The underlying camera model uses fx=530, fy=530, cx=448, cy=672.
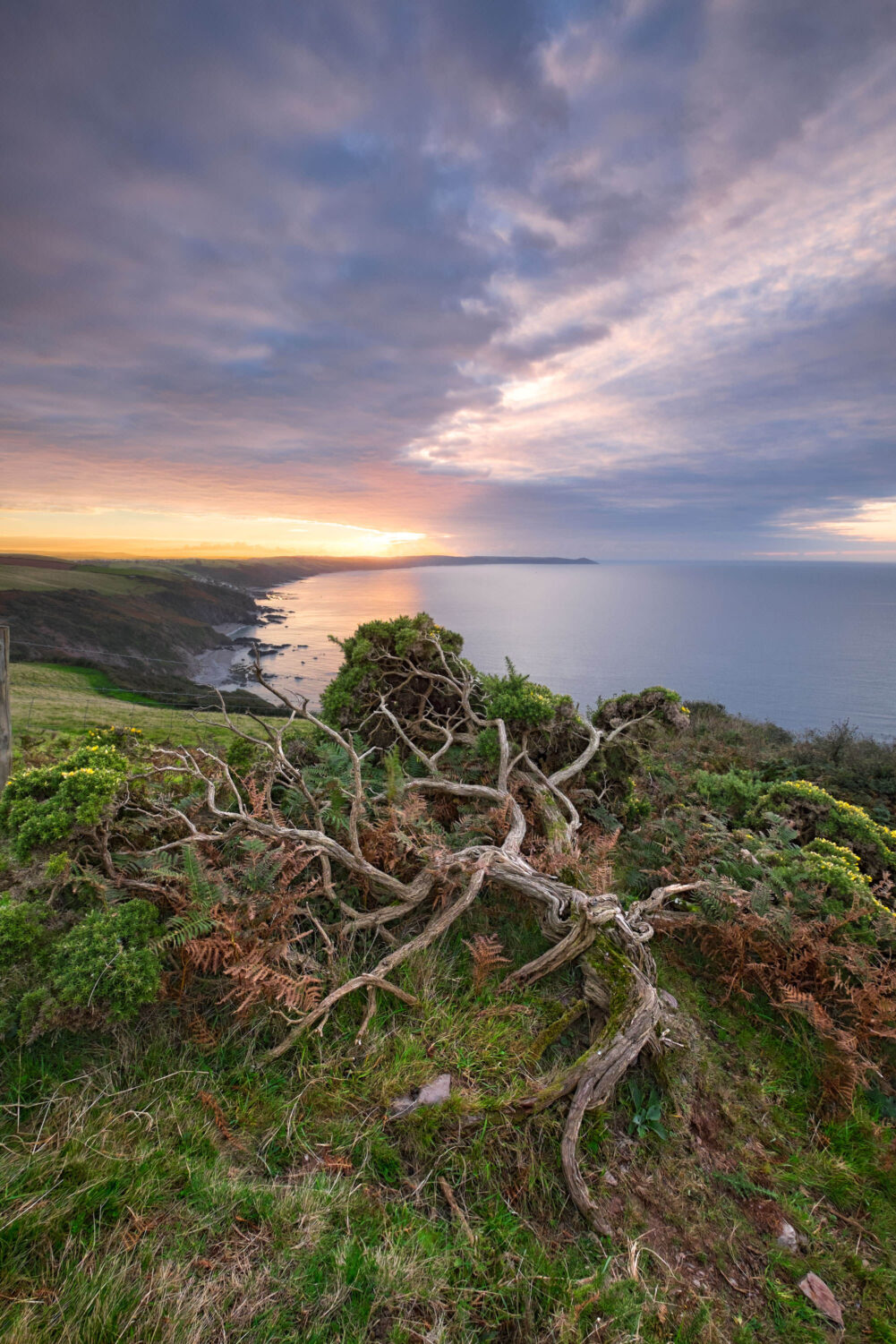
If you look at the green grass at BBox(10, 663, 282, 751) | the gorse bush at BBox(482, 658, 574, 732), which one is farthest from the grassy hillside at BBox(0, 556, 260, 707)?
the gorse bush at BBox(482, 658, 574, 732)

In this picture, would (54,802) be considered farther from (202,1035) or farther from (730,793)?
(730,793)

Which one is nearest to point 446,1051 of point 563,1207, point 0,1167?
point 563,1207

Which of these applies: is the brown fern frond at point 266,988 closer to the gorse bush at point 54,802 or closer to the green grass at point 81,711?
the gorse bush at point 54,802

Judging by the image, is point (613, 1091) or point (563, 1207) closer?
point (563, 1207)

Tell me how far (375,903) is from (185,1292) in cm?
265

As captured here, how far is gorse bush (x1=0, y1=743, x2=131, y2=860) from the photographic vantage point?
146 inches

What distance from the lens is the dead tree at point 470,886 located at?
3600mm

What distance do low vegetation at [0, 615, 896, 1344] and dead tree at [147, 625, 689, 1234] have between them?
0.12ft

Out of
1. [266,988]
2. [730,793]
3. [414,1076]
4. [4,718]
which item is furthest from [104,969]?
[730,793]

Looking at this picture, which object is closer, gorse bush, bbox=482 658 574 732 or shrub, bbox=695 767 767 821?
shrub, bbox=695 767 767 821

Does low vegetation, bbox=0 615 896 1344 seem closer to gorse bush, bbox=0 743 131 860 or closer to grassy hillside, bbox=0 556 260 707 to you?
gorse bush, bbox=0 743 131 860

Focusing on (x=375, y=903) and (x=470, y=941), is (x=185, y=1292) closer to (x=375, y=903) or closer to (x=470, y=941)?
(x=375, y=903)

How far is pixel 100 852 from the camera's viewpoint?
13.1 ft

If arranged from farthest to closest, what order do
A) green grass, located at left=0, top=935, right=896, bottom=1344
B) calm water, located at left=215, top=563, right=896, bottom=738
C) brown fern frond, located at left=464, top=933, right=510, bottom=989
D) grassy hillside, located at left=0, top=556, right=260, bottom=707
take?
calm water, located at left=215, top=563, right=896, bottom=738, grassy hillside, located at left=0, top=556, right=260, bottom=707, brown fern frond, located at left=464, top=933, right=510, bottom=989, green grass, located at left=0, top=935, right=896, bottom=1344
